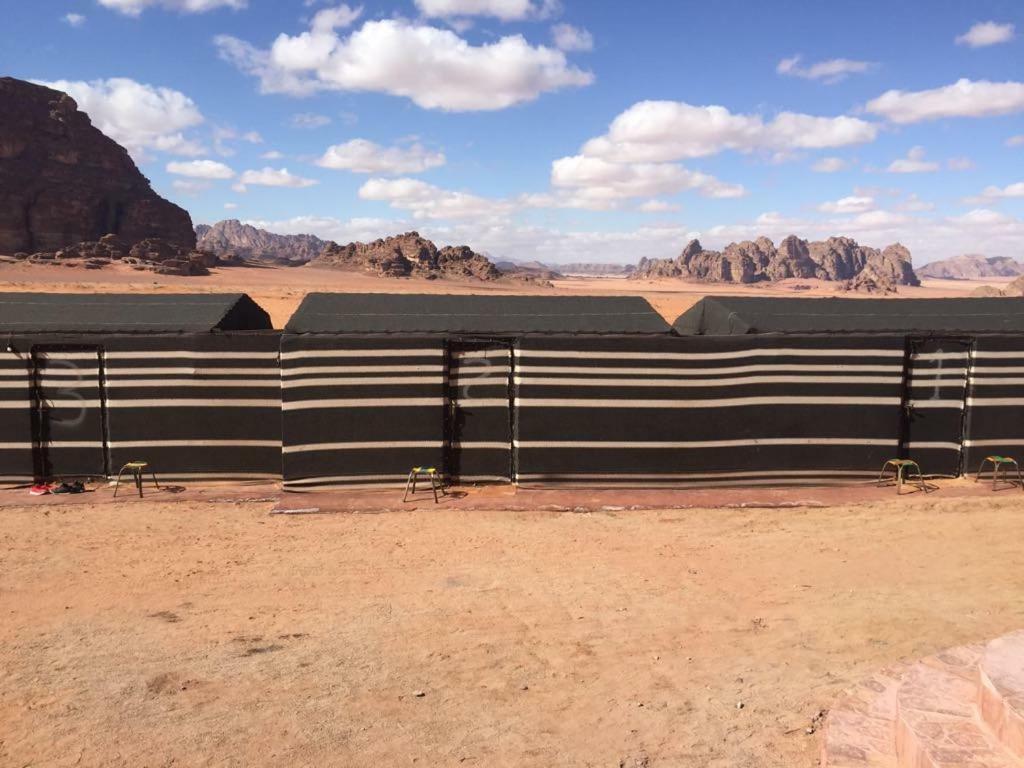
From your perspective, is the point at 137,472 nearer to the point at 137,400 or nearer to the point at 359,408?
the point at 137,400

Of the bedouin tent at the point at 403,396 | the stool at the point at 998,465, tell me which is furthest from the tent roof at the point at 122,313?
the stool at the point at 998,465

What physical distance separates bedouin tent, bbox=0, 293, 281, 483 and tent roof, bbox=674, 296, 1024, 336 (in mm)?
7205

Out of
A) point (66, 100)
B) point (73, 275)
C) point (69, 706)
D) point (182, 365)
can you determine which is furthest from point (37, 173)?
point (69, 706)

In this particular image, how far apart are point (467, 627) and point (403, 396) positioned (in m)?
4.80

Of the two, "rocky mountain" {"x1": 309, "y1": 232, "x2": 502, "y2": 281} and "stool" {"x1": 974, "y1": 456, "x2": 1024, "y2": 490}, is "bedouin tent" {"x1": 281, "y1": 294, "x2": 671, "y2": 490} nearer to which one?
"stool" {"x1": 974, "y1": 456, "x2": 1024, "y2": 490}

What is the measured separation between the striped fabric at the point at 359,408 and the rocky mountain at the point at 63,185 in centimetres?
9777

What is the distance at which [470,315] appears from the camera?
11016 millimetres

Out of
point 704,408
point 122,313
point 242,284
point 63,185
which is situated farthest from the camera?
point 63,185

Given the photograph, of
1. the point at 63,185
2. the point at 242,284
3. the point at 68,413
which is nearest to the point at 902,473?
the point at 68,413

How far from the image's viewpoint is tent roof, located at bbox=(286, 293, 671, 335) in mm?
10539

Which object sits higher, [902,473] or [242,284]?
[242,284]

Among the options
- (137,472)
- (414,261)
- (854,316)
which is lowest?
(137,472)

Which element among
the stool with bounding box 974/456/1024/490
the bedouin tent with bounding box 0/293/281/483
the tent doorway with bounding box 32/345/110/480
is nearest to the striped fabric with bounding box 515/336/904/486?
the stool with bounding box 974/456/1024/490

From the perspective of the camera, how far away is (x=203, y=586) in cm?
712
